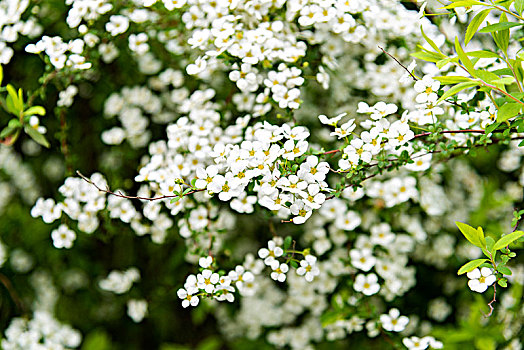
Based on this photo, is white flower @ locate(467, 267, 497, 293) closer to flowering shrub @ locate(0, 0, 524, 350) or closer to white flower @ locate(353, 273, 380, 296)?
flowering shrub @ locate(0, 0, 524, 350)

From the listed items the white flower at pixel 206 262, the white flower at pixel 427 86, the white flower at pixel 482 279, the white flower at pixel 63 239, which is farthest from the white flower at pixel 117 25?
the white flower at pixel 482 279

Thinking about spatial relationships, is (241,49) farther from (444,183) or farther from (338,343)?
(338,343)

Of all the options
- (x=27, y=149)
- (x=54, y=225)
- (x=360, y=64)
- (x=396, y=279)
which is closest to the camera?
(x=396, y=279)

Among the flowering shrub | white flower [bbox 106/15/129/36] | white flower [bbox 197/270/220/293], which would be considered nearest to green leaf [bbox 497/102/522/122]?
the flowering shrub

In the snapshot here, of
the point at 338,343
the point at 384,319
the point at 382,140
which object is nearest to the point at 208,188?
the point at 382,140

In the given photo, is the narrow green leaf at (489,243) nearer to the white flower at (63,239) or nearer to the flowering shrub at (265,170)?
the flowering shrub at (265,170)

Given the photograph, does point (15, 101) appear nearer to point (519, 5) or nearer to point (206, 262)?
point (206, 262)
